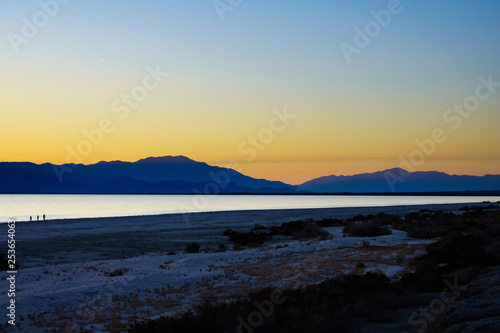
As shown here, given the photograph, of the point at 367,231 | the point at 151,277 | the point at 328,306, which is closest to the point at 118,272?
the point at 151,277

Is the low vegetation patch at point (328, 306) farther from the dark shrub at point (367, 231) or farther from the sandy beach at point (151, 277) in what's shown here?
the dark shrub at point (367, 231)

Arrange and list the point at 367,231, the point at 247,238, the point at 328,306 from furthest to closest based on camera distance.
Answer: the point at 367,231, the point at 247,238, the point at 328,306

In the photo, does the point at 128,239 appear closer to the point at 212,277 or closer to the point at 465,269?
the point at 212,277

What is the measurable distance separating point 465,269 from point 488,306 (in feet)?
20.6

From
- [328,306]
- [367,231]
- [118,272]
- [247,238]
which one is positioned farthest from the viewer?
[367,231]

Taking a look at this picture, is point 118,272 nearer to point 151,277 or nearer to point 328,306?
point 151,277

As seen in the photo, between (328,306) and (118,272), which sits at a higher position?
(328,306)

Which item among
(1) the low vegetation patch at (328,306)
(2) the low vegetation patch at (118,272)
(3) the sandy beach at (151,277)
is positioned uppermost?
(1) the low vegetation patch at (328,306)

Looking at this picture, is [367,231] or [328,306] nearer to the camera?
[328,306]

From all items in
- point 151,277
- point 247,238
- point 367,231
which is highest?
point 367,231

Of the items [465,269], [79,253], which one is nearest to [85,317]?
[465,269]

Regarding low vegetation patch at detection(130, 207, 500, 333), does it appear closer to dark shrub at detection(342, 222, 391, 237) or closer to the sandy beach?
the sandy beach

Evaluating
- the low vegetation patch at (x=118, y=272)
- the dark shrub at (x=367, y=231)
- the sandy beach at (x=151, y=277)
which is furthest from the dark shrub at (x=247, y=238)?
the low vegetation patch at (x=118, y=272)

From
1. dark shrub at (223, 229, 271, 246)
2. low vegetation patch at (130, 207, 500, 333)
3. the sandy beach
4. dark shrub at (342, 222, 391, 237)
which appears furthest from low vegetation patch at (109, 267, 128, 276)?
dark shrub at (342, 222, 391, 237)
